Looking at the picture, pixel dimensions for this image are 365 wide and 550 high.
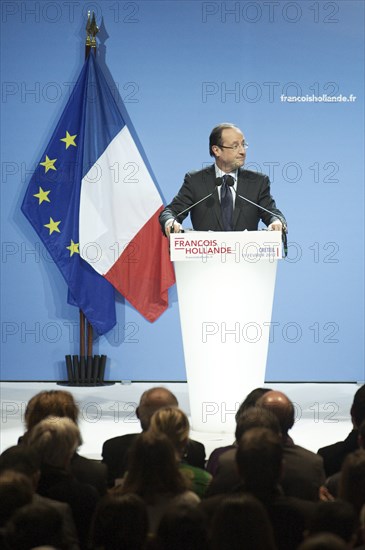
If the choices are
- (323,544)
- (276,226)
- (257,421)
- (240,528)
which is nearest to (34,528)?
(240,528)

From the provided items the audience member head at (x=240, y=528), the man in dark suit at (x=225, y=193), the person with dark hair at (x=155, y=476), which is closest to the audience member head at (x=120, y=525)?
the audience member head at (x=240, y=528)

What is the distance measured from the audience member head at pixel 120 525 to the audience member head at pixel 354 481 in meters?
0.74

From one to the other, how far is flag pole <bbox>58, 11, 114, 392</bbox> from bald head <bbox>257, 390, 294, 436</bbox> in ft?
14.5

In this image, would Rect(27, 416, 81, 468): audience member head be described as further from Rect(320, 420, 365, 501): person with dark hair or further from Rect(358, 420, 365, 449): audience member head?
Rect(358, 420, 365, 449): audience member head

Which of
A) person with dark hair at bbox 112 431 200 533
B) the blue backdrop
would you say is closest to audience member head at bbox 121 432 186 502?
person with dark hair at bbox 112 431 200 533

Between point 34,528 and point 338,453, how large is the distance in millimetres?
1907

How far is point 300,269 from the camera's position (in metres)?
8.48

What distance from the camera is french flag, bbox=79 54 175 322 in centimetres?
838

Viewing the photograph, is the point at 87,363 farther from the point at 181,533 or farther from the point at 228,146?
the point at 181,533

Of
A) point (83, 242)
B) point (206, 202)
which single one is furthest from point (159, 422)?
point (83, 242)

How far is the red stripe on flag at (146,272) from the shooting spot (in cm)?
846

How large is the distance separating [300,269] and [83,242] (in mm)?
1838

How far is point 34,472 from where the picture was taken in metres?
3.31

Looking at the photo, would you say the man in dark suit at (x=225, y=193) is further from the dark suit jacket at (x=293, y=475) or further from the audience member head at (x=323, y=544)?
the audience member head at (x=323, y=544)
